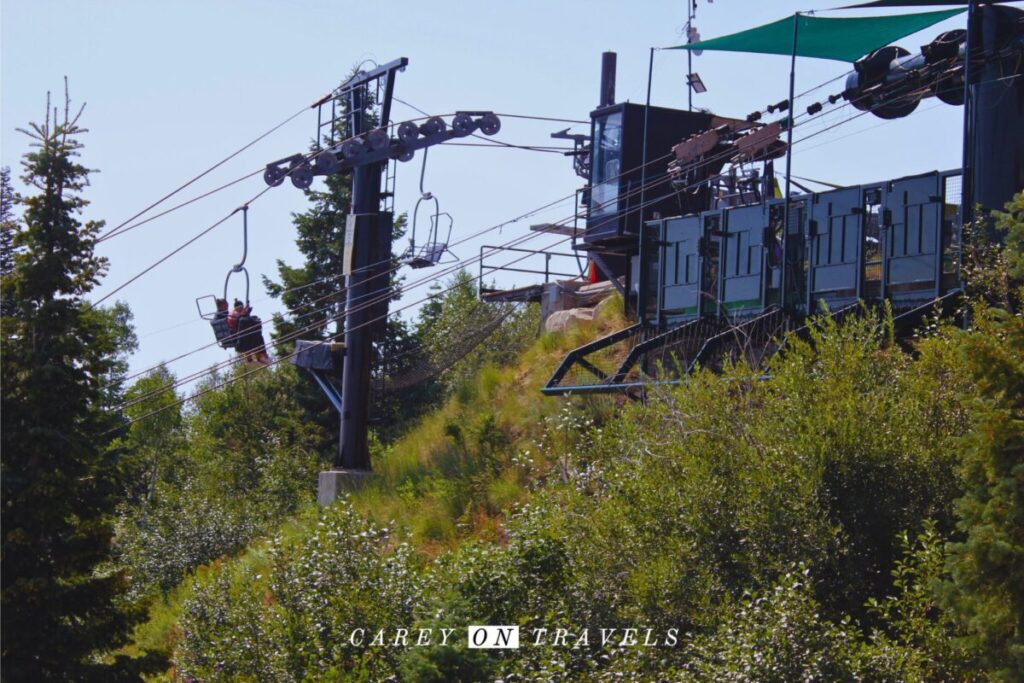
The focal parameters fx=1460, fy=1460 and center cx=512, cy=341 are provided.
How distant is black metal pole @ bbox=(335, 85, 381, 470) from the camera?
26.0 meters

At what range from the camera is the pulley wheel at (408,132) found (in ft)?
83.9

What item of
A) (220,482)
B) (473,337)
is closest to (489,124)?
(473,337)

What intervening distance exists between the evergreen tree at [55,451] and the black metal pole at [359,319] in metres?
8.43

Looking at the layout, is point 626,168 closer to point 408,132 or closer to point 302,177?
point 408,132

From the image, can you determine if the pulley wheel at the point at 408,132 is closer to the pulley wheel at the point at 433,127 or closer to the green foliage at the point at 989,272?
the pulley wheel at the point at 433,127

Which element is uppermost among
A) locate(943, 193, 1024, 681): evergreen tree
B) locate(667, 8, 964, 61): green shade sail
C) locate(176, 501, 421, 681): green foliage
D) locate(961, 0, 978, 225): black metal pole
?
locate(667, 8, 964, 61): green shade sail

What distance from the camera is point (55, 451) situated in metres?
16.8

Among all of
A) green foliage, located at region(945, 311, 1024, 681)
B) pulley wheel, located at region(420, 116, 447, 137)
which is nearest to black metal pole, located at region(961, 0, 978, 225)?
green foliage, located at region(945, 311, 1024, 681)

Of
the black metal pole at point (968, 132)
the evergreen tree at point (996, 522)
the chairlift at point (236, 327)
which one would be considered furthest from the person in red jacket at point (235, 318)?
the evergreen tree at point (996, 522)

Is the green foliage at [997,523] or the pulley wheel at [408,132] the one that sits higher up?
the pulley wheel at [408,132]

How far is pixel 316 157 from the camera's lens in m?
25.5

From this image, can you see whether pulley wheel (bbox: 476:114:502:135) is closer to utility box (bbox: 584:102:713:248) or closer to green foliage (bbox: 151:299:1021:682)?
utility box (bbox: 584:102:713:248)

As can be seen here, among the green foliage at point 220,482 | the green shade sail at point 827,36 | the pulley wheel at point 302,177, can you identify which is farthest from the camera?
the green foliage at point 220,482

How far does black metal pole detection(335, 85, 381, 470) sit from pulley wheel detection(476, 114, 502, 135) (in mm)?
1993
